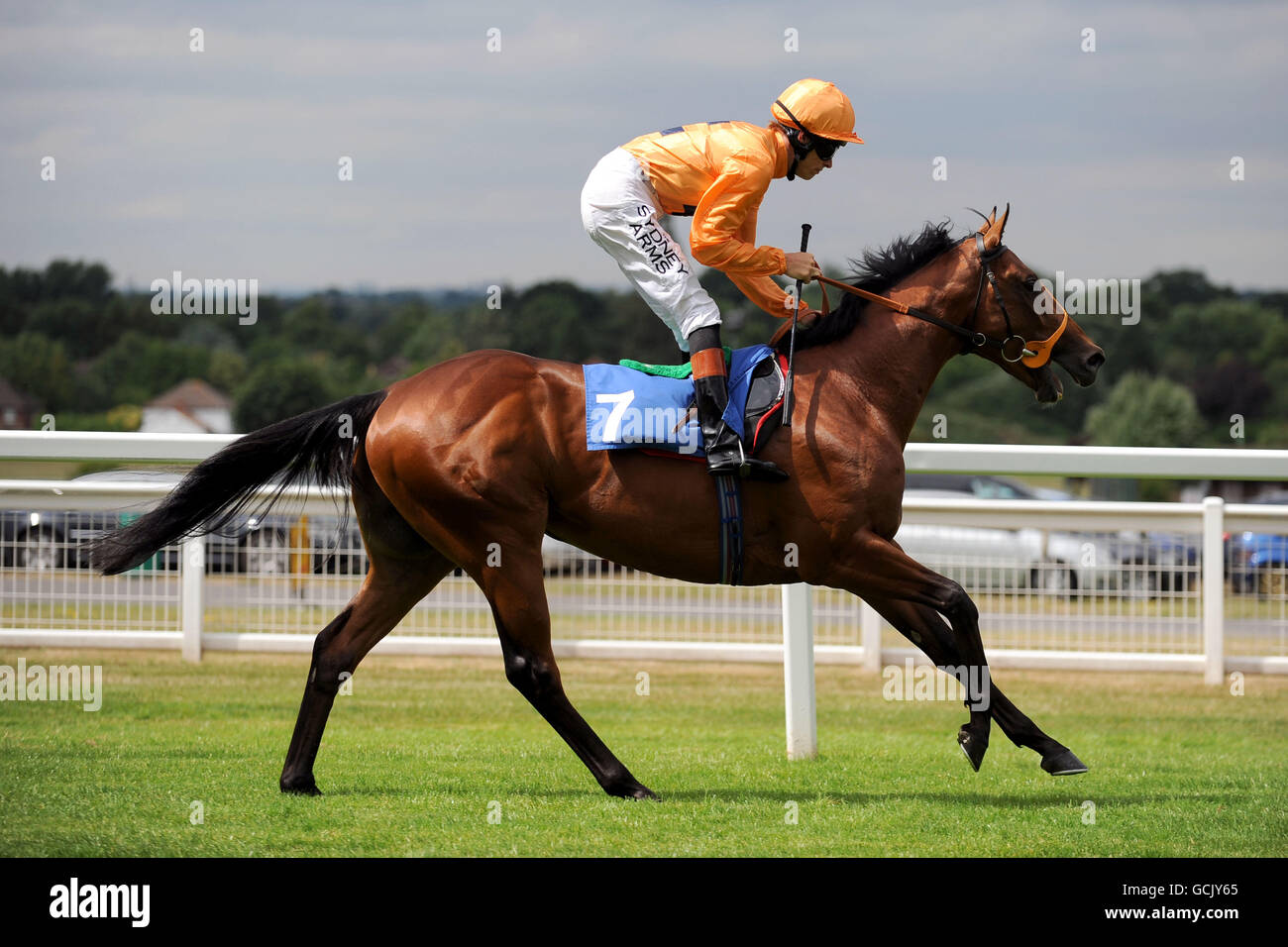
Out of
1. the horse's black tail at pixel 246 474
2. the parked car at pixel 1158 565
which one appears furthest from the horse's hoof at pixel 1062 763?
the parked car at pixel 1158 565

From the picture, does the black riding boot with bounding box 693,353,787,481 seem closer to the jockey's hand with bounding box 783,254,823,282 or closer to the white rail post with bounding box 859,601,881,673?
the jockey's hand with bounding box 783,254,823,282

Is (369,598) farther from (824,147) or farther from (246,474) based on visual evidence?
(824,147)


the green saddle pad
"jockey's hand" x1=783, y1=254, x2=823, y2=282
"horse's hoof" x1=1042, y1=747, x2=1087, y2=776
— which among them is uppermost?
"jockey's hand" x1=783, y1=254, x2=823, y2=282

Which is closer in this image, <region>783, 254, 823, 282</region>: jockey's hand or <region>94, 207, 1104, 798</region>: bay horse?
<region>94, 207, 1104, 798</region>: bay horse

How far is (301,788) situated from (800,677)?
81.0 inches

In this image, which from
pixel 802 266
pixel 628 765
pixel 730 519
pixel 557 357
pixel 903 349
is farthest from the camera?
pixel 557 357

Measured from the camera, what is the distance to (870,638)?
764cm

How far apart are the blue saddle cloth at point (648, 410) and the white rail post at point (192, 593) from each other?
3496 mm

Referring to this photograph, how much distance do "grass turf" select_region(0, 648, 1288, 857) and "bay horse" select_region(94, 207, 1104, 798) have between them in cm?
34

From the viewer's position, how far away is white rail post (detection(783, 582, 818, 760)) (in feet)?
19.2

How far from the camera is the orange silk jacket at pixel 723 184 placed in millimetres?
4828

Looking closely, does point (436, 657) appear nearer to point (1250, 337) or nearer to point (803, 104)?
point (803, 104)

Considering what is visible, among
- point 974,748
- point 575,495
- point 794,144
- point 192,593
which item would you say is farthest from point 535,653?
point 192,593

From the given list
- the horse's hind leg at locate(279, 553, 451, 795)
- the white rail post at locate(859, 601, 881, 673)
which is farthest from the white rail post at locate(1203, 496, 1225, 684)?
the horse's hind leg at locate(279, 553, 451, 795)
